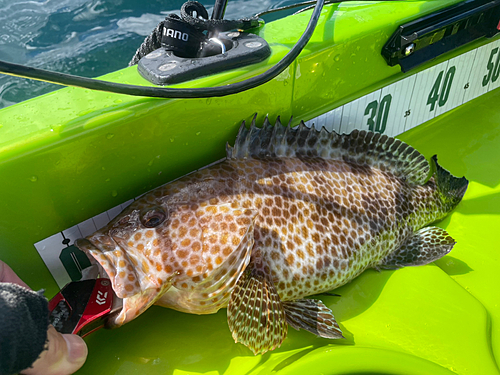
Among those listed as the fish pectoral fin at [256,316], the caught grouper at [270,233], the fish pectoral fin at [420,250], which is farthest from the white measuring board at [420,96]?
the fish pectoral fin at [420,250]

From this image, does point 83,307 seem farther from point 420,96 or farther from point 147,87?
point 420,96

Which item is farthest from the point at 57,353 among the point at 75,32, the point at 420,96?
the point at 75,32

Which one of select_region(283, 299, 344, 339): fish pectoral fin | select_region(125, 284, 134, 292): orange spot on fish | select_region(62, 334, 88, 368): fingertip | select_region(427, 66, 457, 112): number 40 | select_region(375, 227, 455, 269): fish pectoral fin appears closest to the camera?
select_region(62, 334, 88, 368): fingertip

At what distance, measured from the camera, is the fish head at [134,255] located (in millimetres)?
1631

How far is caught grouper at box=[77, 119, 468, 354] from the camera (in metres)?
1.73

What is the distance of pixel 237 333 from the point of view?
1744 mm

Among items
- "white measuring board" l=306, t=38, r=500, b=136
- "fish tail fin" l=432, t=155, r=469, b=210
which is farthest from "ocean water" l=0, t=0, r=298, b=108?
"fish tail fin" l=432, t=155, r=469, b=210

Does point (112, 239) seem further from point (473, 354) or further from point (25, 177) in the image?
point (473, 354)

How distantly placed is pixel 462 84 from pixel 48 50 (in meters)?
5.46

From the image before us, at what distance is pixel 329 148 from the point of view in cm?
235

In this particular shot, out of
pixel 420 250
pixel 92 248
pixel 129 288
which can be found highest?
pixel 92 248

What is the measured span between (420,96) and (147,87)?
2.31m

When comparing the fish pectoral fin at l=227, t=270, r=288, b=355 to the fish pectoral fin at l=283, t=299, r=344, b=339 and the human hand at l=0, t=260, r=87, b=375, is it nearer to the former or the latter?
the fish pectoral fin at l=283, t=299, r=344, b=339

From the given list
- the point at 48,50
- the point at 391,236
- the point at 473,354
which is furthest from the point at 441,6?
the point at 48,50
